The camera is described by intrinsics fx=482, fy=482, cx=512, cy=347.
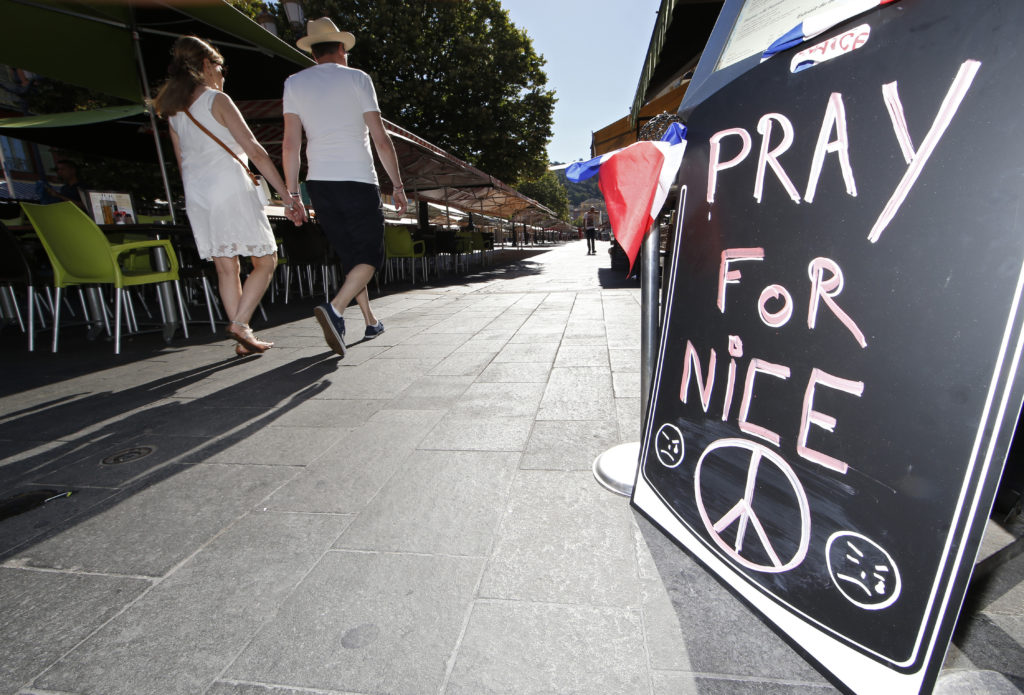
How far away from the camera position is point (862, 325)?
2.81ft

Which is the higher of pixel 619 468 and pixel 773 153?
pixel 773 153

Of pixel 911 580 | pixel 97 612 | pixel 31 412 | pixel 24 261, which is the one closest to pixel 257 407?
pixel 31 412

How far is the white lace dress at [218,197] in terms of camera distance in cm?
341

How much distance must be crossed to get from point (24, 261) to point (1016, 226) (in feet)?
20.1

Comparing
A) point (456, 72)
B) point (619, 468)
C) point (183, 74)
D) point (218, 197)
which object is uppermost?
point (456, 72)

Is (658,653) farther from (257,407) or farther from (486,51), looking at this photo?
(486,51)

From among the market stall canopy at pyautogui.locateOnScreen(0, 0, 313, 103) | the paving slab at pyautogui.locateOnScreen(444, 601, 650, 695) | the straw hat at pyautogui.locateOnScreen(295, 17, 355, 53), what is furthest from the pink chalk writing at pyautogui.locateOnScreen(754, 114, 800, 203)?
the market stall canopy at pyautogui.locateOnScreen(0, 0, 313, 103)

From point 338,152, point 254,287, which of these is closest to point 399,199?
point 338,152

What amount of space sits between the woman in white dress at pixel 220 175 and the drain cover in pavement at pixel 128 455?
1.60 m

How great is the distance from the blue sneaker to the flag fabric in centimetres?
312

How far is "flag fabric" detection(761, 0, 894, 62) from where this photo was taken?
0.82 meters

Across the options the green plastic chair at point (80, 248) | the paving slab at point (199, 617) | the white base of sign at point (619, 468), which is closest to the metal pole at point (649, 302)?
the white base of sign at point (619, 468)

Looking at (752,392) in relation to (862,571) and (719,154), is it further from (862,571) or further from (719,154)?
(719,154)

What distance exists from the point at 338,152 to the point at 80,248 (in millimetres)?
2395
